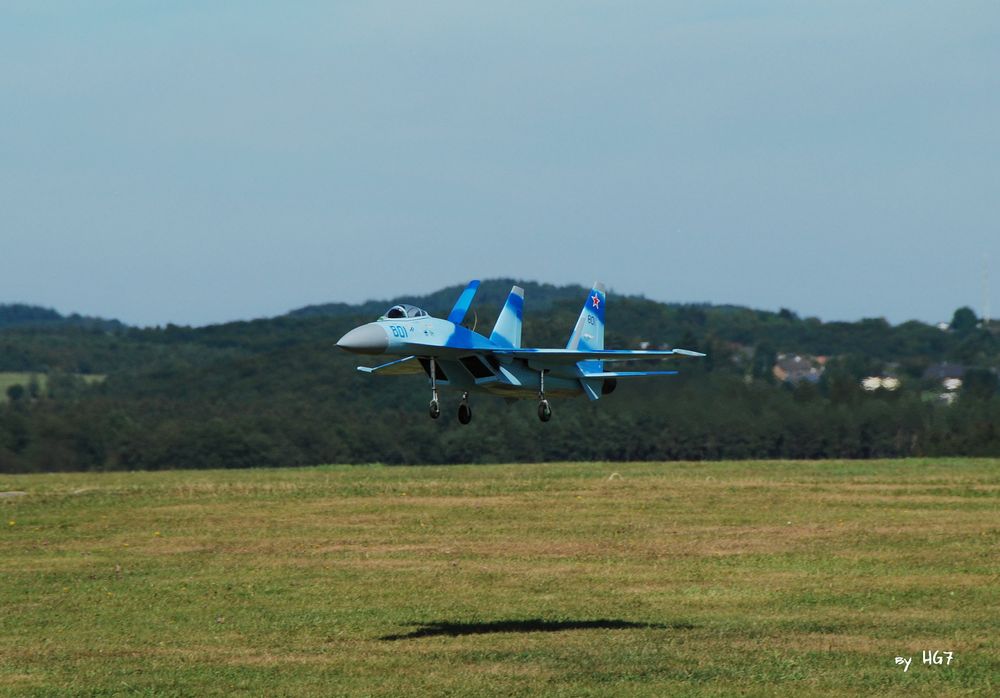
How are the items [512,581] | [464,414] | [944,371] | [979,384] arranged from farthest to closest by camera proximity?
[944,371] → [979,384] → [512,581] → [464,414]

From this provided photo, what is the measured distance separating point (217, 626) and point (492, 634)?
361 inches

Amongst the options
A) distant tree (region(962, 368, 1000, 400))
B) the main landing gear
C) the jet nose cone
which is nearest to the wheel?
the main landing gear

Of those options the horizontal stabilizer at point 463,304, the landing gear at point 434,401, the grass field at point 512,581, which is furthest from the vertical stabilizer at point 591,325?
the grass field at point 512,581

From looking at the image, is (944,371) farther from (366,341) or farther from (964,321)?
(366,341)

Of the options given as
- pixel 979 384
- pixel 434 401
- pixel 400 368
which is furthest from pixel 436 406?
pixel 979 384

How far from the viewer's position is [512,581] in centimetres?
5572

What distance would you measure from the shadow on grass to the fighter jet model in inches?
683

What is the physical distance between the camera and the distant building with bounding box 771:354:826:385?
10794 centimetres

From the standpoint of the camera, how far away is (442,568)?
59.0 metres

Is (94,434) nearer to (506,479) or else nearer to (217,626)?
(506,479)

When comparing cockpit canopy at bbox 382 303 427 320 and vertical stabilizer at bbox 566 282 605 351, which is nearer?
cockpit canopy at bbox 382 303 427 320

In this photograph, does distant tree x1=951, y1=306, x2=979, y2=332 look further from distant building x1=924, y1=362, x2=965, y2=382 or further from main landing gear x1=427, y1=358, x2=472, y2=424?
main landing gear x1=427, y1=358, x2=472, y2=424

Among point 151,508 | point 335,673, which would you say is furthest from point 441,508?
point 335,673

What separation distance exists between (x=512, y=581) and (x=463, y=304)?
96.5ft
